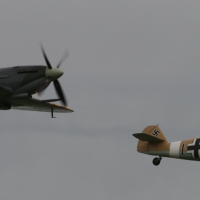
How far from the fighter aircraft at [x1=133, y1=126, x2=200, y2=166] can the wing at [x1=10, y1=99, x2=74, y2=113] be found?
16.6 ft

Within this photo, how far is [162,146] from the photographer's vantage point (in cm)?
4847

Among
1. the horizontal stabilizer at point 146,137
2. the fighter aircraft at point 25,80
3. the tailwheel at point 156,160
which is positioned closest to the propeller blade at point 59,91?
the fighter aircraft at point 25,80

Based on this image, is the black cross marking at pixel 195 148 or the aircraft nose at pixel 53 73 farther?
the aircraft nose at pixel 53 73

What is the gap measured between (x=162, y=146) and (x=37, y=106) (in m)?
7.74

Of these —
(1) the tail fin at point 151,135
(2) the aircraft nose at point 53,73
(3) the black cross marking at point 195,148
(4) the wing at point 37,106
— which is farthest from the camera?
(4) the wing at point 37,106

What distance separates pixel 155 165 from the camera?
48.2 meters

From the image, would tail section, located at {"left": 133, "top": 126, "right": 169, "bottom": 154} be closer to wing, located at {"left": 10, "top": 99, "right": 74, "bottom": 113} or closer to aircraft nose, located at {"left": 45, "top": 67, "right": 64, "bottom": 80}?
aircraft nose, located at {"left": 45, "top": 67, "right": 64, "bottom": 80}

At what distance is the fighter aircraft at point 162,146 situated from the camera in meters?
47.2

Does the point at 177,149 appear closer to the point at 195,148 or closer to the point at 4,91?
the point at 195,148

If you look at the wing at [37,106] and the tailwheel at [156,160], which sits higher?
the wing at [37,106]

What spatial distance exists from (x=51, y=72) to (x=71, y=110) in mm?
5049

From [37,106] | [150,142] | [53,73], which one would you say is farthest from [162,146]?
[37,106]

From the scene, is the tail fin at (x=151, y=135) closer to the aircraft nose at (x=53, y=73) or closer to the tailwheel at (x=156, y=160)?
the tailwheel at (x=156, y=160)

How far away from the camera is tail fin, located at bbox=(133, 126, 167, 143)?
48150mm
